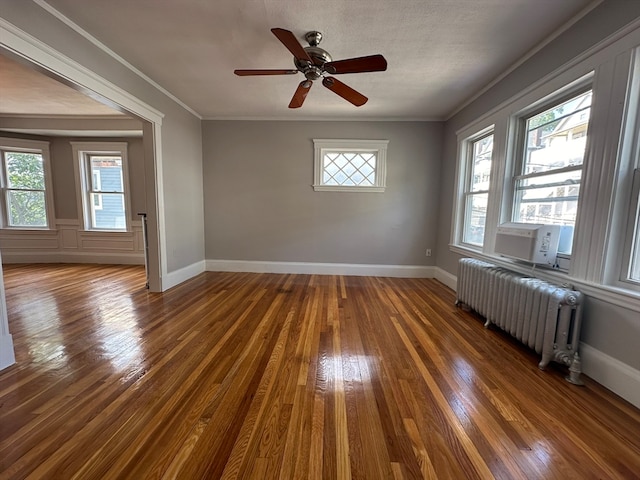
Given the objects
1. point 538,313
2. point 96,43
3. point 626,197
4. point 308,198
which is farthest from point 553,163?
point 96,43

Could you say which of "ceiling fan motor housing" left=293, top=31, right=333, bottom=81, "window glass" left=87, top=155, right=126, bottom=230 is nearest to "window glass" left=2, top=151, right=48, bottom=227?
"window glass" left=87, top=155, right=126, bottom=230

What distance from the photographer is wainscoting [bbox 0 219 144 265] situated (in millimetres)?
5035

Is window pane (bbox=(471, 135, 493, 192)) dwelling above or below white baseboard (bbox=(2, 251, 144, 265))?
above

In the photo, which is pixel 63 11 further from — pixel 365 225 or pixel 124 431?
pixel 365 225

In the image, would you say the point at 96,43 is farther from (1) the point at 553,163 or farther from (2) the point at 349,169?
(1) the point at 553,163

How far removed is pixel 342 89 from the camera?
2412 millimetres

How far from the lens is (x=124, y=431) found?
129 cm

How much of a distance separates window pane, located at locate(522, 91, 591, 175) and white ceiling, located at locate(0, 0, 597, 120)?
62 cm

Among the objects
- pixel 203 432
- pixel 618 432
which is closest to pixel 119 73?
pixel 203 432

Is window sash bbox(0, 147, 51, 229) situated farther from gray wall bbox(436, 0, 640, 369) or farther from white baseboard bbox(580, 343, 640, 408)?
white baseboard bbox(580, 343, 640, 408)

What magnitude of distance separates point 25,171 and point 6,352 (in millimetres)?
5176

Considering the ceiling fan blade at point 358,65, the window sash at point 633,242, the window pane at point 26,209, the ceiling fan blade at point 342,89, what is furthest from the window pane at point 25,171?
the window sash at point 633,242

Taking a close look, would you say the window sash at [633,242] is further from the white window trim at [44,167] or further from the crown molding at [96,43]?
the white window trim at [44,167]

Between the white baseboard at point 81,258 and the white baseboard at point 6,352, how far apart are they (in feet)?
12.3
